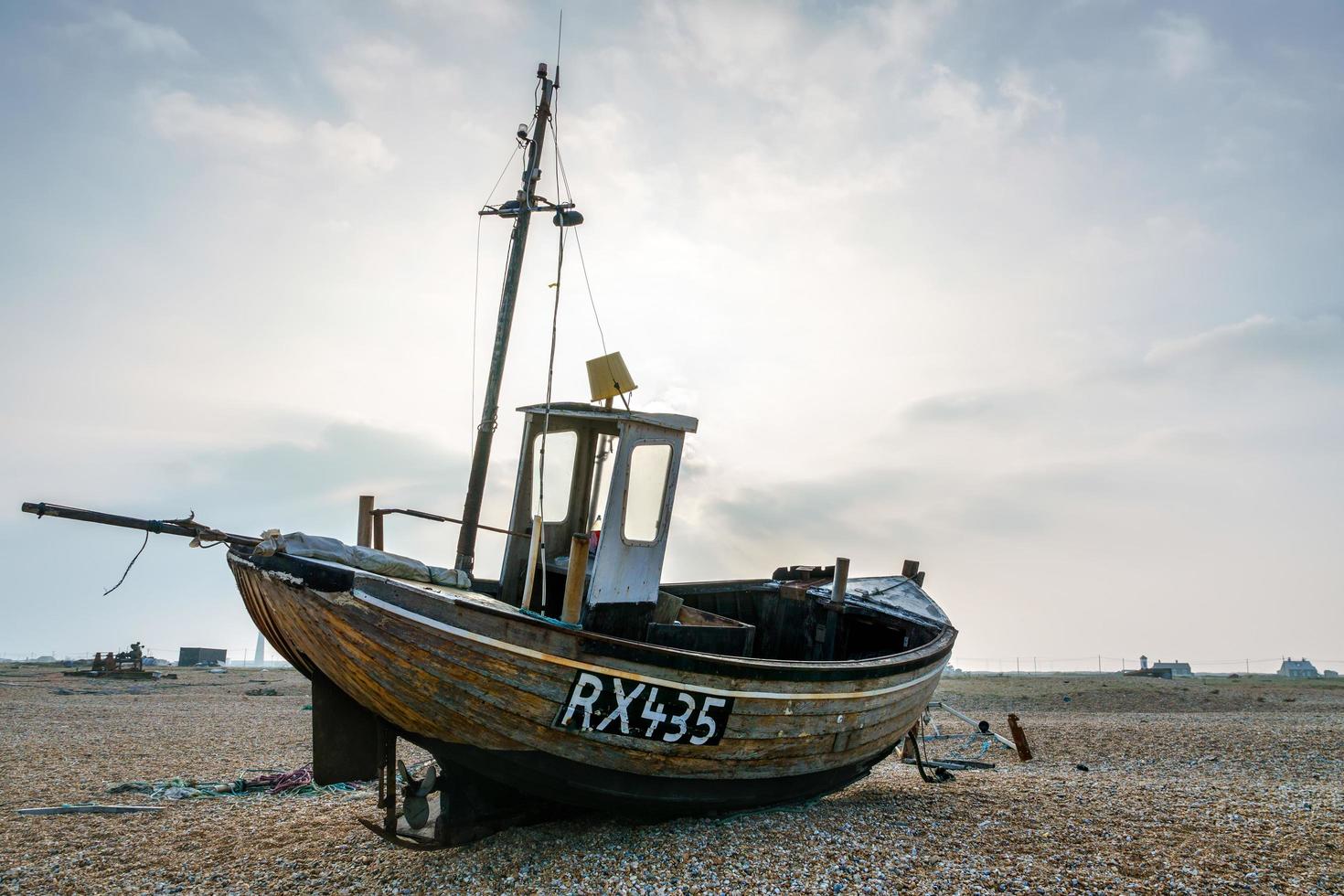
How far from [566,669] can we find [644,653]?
1.99 ft

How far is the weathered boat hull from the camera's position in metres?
5.18

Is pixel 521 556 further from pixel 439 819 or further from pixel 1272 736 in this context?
pixel 1272 736

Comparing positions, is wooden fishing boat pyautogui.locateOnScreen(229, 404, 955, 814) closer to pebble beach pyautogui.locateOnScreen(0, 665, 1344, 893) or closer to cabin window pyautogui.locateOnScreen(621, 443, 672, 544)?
cabin window pyautogui.locateOnScreen(621, 443, 672, 544)

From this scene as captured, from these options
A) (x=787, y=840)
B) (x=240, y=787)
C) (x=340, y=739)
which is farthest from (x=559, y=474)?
(x=240, y=787)

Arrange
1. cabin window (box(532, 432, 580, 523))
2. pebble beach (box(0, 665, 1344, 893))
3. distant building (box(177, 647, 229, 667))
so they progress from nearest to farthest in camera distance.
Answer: pebble beach (box(0, 665, 1344, 893))
cabin window (box(532, 432, 580, 523))
distant building (box(177, 647, 229, 667))

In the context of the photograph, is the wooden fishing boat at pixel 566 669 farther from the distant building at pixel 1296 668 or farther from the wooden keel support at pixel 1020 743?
the distant building at pixel 1296 668

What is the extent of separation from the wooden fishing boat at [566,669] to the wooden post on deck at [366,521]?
0.11 feet

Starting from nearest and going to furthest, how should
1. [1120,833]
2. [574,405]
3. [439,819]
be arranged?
1. [439,819]
2. [1120,833]
3. [574,405]

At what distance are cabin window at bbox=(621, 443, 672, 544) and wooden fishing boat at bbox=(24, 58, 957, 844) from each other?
13 mm

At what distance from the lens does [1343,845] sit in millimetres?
6211

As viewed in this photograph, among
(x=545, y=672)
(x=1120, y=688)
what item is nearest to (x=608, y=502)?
(x=545, y=672)

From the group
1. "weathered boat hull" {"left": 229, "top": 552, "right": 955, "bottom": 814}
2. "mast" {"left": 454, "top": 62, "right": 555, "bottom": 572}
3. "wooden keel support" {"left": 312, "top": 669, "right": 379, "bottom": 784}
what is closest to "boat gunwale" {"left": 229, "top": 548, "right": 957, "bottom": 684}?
"weathered boat hull" {"left": 229, "top": 552, "right": 955, "bottom": 814}

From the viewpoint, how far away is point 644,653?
19.1 feet

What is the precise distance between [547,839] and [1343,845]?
247 inches
